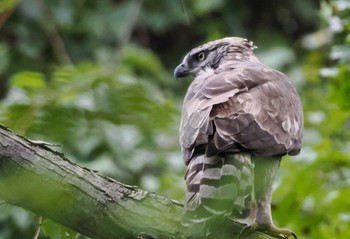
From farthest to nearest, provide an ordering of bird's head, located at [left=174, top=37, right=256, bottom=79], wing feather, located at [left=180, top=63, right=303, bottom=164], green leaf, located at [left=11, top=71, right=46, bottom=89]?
green leaf, located at [left=11, top=71, right=46, bottom=89], bird's head, located at [left=174, top=37, right=256, bottom=79], wing feather, located at [left=180, top=63, right=303, bottom=164]

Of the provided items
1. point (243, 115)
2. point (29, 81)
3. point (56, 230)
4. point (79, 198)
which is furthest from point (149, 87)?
point (79, 198)

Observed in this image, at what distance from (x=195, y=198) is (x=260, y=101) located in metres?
0.94

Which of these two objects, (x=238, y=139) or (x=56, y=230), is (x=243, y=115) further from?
(x=56, y=230)

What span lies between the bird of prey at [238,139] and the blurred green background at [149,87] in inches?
20.2

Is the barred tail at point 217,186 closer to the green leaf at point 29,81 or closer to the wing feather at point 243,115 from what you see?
the wing feather at point 243,115

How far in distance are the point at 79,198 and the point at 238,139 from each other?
91 centimetres

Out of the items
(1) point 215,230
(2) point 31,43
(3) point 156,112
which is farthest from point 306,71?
(1) point 215,230

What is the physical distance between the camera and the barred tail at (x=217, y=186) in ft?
16.1

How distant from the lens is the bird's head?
7445 mm

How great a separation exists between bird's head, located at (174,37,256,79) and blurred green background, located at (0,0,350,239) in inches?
25.0

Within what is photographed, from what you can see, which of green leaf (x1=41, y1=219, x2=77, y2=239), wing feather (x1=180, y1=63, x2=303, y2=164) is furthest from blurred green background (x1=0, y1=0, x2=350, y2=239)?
wing feather (x1=180, y1=63, x2=303, y2=164)

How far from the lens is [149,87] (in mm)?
8797

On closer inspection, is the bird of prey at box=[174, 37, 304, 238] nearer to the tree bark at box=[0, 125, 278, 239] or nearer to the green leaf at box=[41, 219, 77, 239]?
the tree bark at box=[0, 125, 278, 239]

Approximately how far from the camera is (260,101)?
18.7 feet
